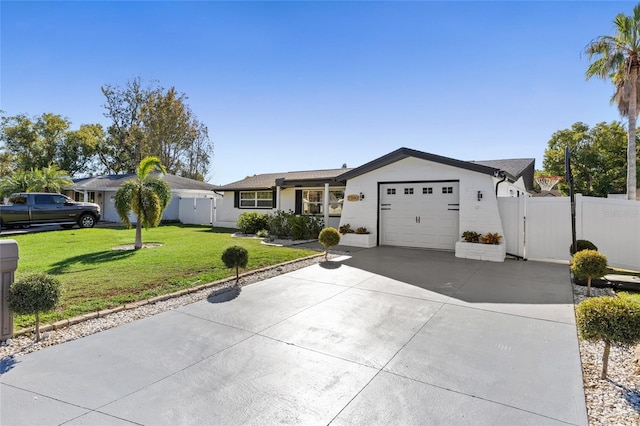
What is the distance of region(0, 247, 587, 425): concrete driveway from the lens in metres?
2.65

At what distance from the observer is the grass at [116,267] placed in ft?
17.6

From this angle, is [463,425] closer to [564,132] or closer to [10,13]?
[10,13]

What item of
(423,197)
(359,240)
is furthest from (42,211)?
(423,197)

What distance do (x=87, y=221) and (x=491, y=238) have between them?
63.6 feet

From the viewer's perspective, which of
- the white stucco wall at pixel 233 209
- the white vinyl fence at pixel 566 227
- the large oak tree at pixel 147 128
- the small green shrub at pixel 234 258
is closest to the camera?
the small green shrub at pixel 234 258

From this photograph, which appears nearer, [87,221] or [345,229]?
[345,229]

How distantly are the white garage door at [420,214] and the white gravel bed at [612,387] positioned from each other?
293 inches

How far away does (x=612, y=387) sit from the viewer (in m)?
3.05

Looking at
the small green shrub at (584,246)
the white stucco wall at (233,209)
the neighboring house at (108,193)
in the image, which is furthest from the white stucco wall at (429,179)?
the neighboring house at (108,193)

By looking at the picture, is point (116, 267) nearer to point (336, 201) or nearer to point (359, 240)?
point (359, 240)

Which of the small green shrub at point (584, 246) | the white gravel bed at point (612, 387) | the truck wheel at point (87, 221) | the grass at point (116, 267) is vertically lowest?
the white gravel bed at point (612, 387)

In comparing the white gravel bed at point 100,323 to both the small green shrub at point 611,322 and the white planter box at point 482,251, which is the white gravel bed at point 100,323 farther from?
the white planter box at point 482,251

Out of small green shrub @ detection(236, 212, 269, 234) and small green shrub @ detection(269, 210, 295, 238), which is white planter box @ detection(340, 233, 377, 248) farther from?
small green shrub @ detection(236, 212, 269, 234)

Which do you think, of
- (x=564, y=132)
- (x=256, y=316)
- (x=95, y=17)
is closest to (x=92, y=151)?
(x=95, y=17)
